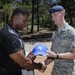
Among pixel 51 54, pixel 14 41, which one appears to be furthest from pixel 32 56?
pixel 14 41

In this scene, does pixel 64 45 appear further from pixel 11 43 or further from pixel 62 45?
pixel 11 43

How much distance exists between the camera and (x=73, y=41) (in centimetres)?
384

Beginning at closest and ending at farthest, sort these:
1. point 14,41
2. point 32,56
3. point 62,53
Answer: point 14,41, point 62,53, point 32,56

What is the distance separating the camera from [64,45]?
3932mm

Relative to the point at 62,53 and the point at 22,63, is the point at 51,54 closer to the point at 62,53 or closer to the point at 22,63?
the point at 62,53

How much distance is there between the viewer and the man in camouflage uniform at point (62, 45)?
3.86 metres

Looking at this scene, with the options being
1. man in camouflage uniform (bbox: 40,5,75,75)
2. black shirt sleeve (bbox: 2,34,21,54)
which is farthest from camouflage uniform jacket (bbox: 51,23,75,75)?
black shirt sleeve (bbox: 2,34,21,54)

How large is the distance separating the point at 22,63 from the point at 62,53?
1.97 ft

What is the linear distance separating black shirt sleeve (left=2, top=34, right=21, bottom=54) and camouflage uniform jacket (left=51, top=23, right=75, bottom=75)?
0.64 m

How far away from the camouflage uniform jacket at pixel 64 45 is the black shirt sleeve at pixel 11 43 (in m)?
0.64

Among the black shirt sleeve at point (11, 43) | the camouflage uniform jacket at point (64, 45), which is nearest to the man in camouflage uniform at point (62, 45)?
the camouflage uniform jacket at point (64, 45)

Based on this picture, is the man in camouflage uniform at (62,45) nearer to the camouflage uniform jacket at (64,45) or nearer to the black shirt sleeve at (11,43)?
the camouflage uniform jacket at (64,45)

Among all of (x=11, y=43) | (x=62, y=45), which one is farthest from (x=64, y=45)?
(x=11, y=43)

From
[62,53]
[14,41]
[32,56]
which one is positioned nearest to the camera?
[14,41]
